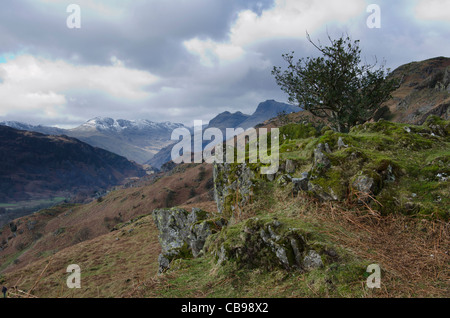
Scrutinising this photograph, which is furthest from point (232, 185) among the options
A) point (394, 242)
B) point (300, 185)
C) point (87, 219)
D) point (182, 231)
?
point (87, 219)

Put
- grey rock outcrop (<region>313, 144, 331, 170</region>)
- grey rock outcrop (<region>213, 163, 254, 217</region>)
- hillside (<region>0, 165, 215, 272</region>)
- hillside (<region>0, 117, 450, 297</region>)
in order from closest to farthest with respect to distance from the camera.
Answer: hillside (<region>0, 117, 450, 297</region>)
grey rock outcrop (<region>313, 144, 331, 170</region>)
grey rock outcrop (<region>213, 163, 254, 217</region>)
hillside (<region>0, 165, 215, 272</region>)

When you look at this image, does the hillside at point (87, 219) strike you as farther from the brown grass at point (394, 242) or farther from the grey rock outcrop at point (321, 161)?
the brown grass at point (394, 242)

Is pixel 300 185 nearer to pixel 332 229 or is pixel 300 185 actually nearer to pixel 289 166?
pixel 289 166

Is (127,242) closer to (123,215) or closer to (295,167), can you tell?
(295,167)

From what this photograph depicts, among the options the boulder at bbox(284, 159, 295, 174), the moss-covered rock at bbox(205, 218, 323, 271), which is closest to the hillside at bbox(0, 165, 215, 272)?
the boulder at bbox(284, 159, 295, 174)

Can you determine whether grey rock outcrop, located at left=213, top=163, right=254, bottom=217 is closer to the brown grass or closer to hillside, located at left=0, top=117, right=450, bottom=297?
hillside, located at left=0, top=117, right=450, bottom=297

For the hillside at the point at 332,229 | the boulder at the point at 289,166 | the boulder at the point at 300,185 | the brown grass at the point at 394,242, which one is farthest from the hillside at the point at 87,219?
the brown grass at the point at 394,242

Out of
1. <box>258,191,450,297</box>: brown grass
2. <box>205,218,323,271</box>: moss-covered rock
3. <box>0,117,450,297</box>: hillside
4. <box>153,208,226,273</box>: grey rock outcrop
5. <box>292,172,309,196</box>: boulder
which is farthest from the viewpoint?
<box>153,208,226,273</box>: grey rock outcrop

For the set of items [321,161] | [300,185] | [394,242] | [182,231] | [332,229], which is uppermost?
[321,161]

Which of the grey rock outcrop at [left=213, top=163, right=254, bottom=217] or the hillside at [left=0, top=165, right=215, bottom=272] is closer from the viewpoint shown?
the grey rock outcrop at [left=213, top=163, right=254, bottom=217]

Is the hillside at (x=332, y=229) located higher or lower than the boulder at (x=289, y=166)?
lower

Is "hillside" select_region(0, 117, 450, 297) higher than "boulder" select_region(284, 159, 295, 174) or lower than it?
lower

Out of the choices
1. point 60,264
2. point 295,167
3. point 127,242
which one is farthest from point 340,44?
point 60,264

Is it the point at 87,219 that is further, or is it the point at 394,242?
the point at 87,219
